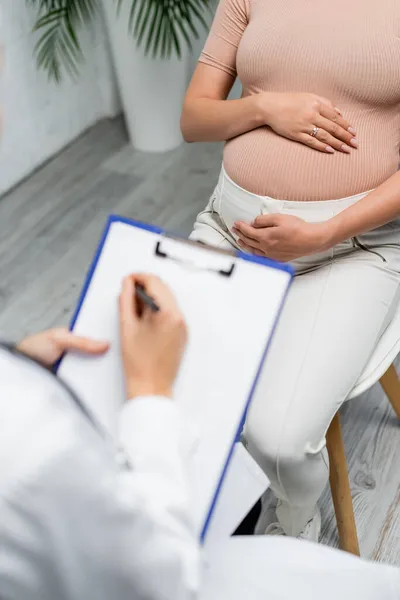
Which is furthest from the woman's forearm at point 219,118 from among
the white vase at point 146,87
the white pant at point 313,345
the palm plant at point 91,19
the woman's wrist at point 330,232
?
the white vase at point 146,87

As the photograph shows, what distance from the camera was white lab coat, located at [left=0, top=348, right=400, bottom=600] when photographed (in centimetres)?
51

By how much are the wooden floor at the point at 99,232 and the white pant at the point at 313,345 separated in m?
0.30

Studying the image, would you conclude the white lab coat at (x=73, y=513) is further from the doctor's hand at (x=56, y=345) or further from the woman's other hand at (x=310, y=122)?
the woman's other hand at (x=310, y=122)

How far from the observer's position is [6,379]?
1.82 feet

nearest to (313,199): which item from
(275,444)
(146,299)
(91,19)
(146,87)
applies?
(275,444)

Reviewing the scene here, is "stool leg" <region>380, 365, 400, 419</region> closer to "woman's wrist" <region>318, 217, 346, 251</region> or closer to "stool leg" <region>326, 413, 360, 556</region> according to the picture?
"stool leg" <region>326, 413, 360, 556</region>

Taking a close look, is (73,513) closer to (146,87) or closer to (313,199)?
(313,199)

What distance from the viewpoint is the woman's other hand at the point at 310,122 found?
1151 millimetres

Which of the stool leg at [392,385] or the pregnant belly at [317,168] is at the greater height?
the pregnant belly at [317,168]

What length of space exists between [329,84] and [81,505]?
0.92m

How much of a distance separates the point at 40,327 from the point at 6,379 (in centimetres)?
144

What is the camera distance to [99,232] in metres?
2.33

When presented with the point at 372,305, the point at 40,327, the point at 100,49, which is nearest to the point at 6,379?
the point at 372,305

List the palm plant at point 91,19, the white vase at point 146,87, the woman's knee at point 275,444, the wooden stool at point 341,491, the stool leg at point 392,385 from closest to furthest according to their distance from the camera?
the woman's knee at point 275,444
the wooden stool at point 341,491
the stool leg at point 392,385
the palm plant at point 91,19
the white vase at point 146,87
